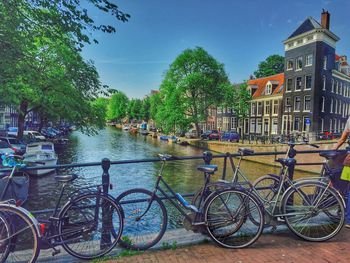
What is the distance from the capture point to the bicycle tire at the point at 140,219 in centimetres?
353

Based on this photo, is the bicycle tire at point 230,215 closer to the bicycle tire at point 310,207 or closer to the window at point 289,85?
the bicycle tire at point 310,207

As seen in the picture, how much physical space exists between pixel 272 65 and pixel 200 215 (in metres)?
59.9

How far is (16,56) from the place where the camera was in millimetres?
7281

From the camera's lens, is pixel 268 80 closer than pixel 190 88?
No

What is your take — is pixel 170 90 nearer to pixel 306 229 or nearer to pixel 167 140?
pixel 167 140

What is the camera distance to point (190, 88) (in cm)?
4309

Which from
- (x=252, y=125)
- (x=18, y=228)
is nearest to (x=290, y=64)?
(x=252, y=125)

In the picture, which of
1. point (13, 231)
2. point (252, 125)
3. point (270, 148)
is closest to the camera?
point (13, 231)

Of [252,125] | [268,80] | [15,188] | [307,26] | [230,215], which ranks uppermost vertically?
[307,26]

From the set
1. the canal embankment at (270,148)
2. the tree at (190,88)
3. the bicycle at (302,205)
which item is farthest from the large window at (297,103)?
the bicycle at (302,205)

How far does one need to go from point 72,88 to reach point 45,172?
6394mm

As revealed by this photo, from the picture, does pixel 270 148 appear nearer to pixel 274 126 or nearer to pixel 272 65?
pixel 274 126

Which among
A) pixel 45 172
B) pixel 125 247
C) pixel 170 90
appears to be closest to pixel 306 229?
pixel 125 247

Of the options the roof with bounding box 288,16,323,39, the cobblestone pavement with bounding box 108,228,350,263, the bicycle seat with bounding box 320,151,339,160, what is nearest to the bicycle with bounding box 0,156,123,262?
the cobblestone pavement with bounding box 108,228,350,263
